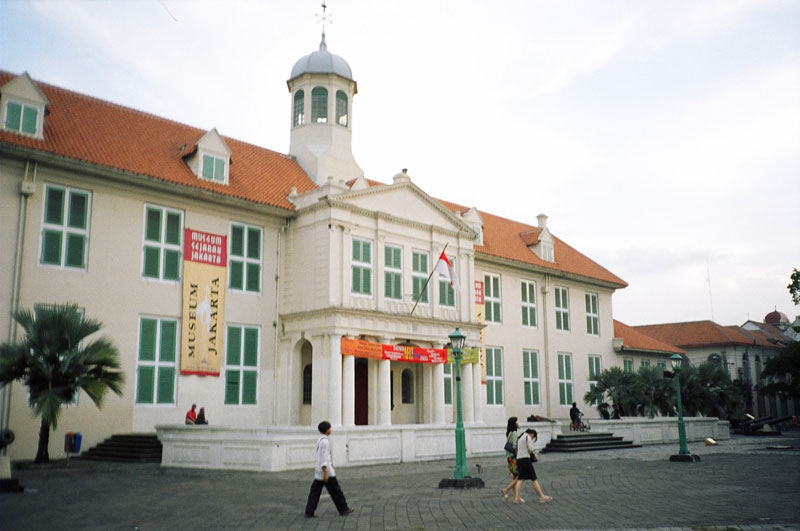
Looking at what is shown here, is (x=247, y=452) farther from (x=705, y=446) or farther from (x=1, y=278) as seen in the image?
(x=705, y=446)

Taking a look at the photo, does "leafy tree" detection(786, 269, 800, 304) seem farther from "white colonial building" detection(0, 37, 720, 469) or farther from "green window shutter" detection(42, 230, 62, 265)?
"green window shutter" detection(42, 230, 62, 265)

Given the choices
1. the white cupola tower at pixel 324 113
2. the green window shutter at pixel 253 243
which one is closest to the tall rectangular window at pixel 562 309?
the white cupola tower at pixel 324 113

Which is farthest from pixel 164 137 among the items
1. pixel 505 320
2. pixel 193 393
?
pixel 505 320

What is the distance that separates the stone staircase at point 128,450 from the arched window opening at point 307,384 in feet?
22.9

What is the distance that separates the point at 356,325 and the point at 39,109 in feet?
41.8

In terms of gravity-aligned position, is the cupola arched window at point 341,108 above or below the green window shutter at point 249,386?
above

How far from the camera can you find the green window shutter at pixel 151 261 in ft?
80.5

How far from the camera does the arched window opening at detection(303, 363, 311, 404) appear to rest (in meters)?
28.1

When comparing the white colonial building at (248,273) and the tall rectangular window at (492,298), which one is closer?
the white colonial building at (248,273)

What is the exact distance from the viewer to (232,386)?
1030 inches

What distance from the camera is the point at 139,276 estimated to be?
2425 centimetres

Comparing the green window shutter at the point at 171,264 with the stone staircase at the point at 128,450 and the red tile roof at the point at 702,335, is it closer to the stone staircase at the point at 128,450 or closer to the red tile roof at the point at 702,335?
the stone staircase at the point at 128,450

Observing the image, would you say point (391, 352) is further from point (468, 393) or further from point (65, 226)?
point (65, 226)

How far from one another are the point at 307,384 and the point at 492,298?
1262cm
